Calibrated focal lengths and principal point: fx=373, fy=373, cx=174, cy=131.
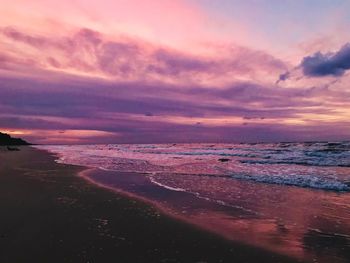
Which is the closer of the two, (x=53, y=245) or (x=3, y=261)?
(x=3, y=261)

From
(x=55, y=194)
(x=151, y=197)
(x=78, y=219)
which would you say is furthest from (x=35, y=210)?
(x=151, y=197)

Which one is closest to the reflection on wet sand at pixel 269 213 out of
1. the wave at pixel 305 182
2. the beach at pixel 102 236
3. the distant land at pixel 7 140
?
the beach at pixel 102 236

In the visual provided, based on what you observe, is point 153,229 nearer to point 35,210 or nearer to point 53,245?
point 53,245

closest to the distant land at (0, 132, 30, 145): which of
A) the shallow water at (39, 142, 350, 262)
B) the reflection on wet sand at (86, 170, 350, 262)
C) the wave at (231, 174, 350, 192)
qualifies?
the shallow water at (39, 142, 350, 262)

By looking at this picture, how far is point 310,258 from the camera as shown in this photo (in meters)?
6.90

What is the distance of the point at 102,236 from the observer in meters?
7.87

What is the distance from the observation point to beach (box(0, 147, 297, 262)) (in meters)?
6.70

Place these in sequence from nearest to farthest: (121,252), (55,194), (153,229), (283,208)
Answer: (121,252) < (153,229) < (283,208) < (55,194)

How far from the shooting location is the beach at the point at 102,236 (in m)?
6.70

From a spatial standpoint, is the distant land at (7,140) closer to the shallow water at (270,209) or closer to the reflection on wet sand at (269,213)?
the shallow water at (270,209)

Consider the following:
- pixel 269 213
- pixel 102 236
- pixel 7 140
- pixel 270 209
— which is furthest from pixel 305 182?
pixel 7 140

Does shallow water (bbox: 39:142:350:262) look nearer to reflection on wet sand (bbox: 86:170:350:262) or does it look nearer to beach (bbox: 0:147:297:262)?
reflection on wet sand (bbox: 86:170:350:262)

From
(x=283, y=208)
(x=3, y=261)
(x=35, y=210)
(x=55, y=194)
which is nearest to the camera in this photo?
(x=3, y=261)

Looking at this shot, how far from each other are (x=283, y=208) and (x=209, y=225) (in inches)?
138
